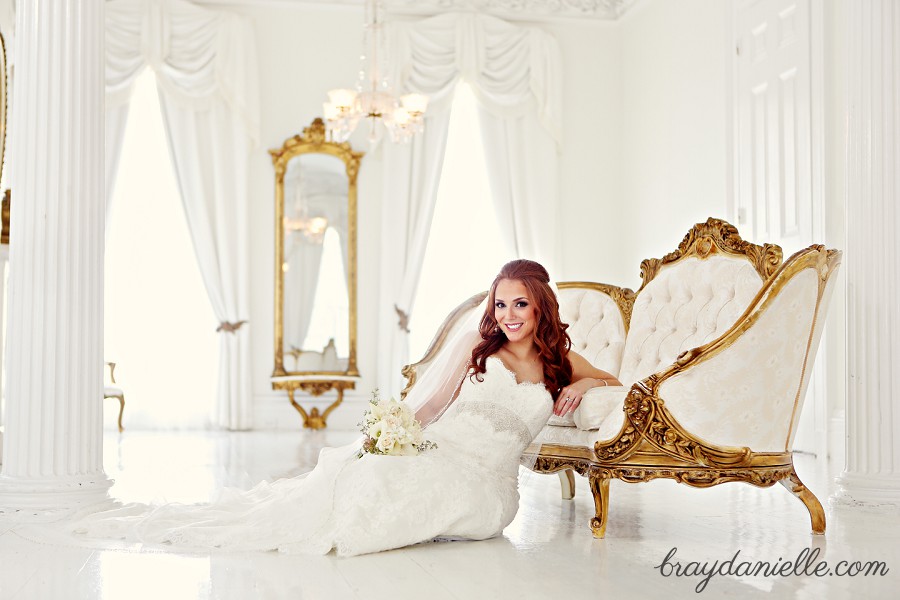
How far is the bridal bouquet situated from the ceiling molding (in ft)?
22.8

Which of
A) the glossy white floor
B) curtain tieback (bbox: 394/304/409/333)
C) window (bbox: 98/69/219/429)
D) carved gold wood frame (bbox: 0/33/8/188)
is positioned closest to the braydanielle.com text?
the glossy white floor

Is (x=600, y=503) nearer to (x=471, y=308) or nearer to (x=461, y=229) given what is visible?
(x=471, y=308)

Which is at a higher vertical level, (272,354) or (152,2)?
(152,2)

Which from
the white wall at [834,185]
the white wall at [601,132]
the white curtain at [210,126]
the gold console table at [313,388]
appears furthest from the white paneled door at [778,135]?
the white curtain at [210,126]

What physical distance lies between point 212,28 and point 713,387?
280 inches

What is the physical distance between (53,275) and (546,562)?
2303 millimetres

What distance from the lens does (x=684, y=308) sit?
14.8 ft

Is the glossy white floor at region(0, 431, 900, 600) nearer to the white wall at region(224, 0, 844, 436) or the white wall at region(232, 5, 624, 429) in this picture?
the white wall at region(224, 0, 844, 436)

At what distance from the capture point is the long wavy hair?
12.1 feet

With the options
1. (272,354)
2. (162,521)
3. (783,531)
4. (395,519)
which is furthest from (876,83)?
(272,354)

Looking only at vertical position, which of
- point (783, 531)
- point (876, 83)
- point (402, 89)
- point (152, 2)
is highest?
point (152, 2)

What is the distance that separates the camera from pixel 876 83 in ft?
14.7

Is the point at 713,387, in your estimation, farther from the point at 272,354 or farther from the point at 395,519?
the point at 272,354

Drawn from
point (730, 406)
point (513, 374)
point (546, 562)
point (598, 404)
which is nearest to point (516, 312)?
point (513, 374)
